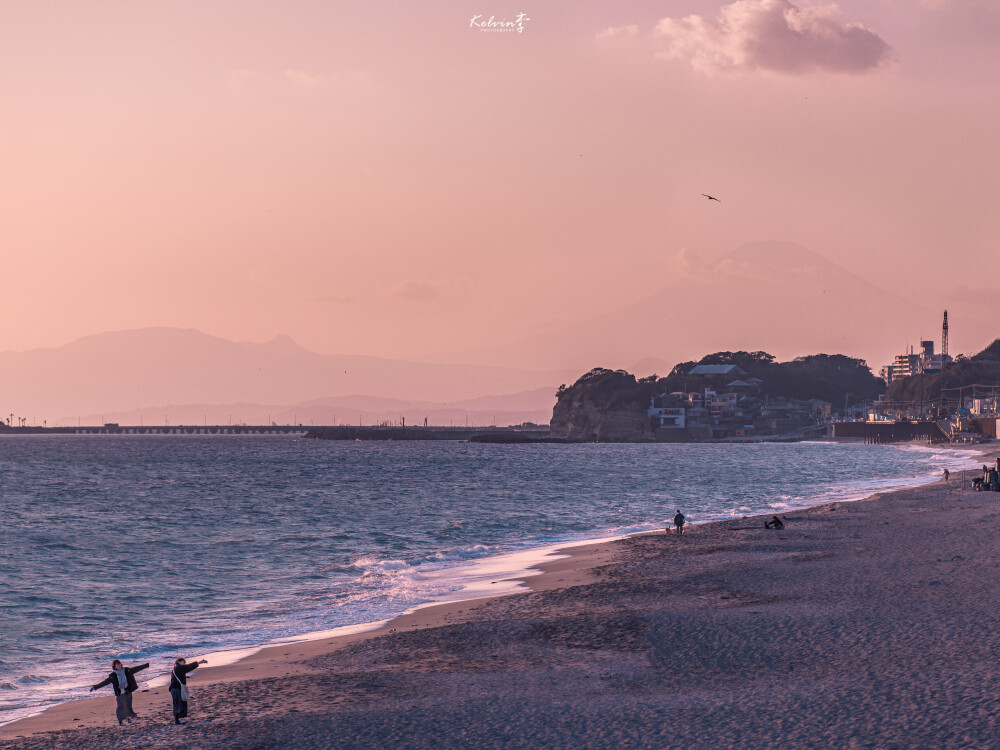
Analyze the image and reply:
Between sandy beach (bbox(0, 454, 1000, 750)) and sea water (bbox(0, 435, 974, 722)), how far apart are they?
365 centimetres

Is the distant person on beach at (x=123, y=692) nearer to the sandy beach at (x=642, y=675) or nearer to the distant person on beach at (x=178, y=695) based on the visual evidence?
the sandy beach at (x=642, y=675)

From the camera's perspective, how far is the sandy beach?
14273 mm

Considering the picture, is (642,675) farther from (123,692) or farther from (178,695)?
(123,692)

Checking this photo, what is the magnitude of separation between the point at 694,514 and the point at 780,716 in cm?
4630

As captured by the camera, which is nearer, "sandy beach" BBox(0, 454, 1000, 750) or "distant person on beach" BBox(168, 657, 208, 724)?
"sandy beach" BBox(0, 454, 1000, 750)

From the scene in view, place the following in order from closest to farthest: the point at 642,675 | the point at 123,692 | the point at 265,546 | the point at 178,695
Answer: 1. the point at 178,695
2. the point at 123,692
3. the point at 642,675
4. the point at 265,546

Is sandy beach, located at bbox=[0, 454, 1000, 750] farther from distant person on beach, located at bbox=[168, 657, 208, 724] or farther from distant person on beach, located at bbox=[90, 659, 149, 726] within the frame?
distant person on beach, located at bbox=[90, 659, 149, 726]

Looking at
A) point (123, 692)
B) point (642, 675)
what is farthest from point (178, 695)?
point (642, 675)

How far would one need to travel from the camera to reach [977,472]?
283ft

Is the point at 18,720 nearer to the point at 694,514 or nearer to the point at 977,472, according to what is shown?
the point at 694,514

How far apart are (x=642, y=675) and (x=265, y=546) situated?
3391cm

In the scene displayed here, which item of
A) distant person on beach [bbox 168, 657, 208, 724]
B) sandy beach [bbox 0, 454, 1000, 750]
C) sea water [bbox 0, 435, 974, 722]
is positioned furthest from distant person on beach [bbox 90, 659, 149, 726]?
sea water [bbox 0, 435, 974, 722]

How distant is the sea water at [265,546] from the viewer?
25.8 m

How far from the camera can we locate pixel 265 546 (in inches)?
1885
